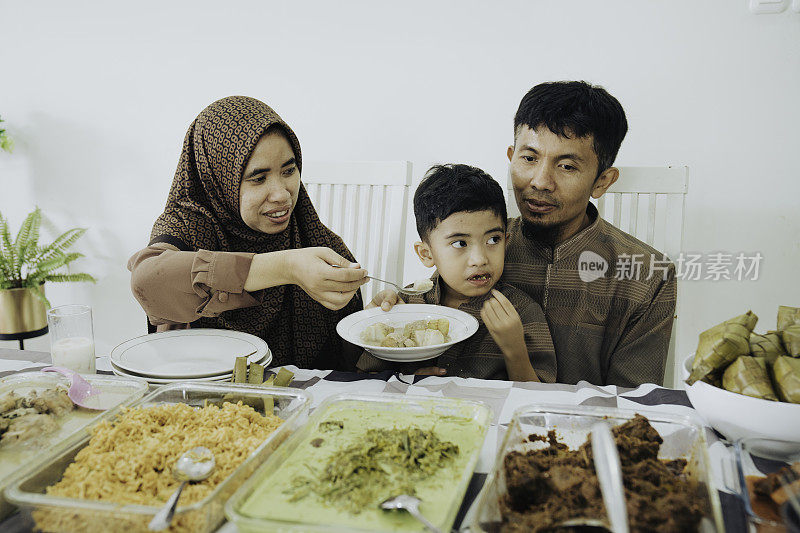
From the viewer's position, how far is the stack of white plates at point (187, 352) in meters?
1.17

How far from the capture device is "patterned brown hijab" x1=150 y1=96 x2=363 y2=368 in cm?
148

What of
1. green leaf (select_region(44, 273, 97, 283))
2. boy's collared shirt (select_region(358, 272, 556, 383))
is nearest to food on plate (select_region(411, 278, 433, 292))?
boy's collared shirt (select_region(358, 272, 556, 383))

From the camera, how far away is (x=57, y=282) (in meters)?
2.67

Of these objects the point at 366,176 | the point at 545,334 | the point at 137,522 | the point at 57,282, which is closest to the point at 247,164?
the point at 366,176

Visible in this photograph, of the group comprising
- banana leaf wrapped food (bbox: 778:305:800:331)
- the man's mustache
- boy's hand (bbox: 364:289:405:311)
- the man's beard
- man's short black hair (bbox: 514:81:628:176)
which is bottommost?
boy's hand (bbox: 364:289:405:311)

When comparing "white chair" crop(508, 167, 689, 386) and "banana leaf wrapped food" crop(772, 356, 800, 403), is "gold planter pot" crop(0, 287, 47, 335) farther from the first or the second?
"banana leaf wrapped food" crop(772, 356, 800, 403)

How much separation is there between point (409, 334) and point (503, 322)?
0.90 ft

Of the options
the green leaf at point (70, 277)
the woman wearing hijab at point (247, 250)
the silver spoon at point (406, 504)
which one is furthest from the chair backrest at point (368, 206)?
the green leaf at point (70, 277)

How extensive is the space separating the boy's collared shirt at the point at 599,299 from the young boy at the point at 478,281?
0.04m

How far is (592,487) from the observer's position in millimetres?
627

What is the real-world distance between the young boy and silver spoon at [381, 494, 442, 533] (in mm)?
795

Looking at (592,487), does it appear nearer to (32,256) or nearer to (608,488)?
(608,488)

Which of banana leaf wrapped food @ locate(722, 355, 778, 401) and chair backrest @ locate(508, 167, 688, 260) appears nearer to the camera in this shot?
banana leaf wrapped food @ locate(722, 355, 778, 401)

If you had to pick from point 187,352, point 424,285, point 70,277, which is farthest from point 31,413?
point 70,277
